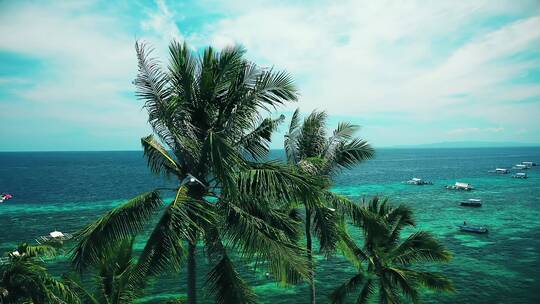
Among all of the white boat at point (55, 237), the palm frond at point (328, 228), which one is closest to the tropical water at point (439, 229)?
the palm frond at point (328, 228)

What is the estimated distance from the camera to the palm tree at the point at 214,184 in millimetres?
7113

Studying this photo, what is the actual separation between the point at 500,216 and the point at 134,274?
75642 millimetres

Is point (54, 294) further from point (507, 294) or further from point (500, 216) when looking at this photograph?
point (500, 216)

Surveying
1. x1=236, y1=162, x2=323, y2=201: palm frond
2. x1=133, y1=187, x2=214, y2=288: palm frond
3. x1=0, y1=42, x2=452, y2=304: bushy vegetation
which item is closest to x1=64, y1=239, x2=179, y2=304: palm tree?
x1=0, y1=42, x2=452, y2=304: bushy vegetation

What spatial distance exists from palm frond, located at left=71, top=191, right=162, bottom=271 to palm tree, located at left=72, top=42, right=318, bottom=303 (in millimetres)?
20

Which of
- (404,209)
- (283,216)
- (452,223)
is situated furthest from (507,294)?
(283,216)

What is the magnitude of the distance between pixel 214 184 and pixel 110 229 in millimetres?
2424

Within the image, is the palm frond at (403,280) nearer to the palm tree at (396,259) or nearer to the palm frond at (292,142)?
the palm tree at (396,259)

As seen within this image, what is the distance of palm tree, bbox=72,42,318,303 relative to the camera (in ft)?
23.3

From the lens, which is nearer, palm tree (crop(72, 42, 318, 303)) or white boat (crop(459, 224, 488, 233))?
palm tree (crop(72, 42, 318, 303))

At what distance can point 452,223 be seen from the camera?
62.5m

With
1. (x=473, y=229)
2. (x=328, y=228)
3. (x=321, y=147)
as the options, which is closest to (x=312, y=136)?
(x=321, y=147)

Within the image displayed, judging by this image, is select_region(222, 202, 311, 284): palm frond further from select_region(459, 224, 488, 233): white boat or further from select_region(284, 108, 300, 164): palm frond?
select_region(459, 224, 488, 233): white boat

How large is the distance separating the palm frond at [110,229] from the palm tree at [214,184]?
0.8 inches
